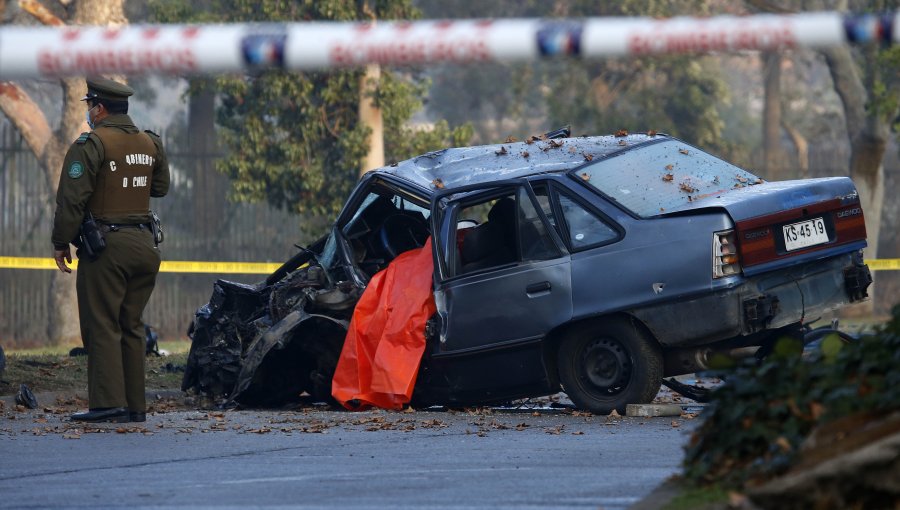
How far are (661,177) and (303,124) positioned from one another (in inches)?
501

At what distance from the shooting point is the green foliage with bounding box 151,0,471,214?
72.3ft

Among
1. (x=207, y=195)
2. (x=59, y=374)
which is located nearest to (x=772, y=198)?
(x=59, y=374)

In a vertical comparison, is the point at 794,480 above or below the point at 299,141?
below

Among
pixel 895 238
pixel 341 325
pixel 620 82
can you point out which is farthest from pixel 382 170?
pixel 620 82

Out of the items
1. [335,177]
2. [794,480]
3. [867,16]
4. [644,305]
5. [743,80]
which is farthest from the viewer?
[743,80]

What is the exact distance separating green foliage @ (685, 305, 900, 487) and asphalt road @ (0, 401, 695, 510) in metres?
0.33

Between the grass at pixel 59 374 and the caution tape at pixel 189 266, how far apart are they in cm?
606

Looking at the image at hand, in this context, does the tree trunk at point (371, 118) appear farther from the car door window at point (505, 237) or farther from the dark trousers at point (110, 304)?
the dark trousers at point (110, 304)

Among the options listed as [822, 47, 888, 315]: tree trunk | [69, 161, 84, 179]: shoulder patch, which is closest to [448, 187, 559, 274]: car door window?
[69, 161, 84, 179]: shoulder patch

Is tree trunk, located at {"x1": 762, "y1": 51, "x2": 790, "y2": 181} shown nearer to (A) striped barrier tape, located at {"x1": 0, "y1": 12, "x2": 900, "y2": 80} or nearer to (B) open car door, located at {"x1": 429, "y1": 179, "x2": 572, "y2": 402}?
(B) open car door, located at {"x1": 429, "y1": 179, "x2": 572, "y2": 402}

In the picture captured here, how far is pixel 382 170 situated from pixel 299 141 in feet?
38.6

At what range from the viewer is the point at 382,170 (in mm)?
11203

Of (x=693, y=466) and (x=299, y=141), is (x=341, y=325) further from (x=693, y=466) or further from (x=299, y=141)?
(x=299, y=141)

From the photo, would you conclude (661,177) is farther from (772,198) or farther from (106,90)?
(106,90)
